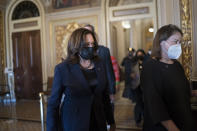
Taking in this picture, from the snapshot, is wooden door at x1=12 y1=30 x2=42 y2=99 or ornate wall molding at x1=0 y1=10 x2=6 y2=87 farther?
ornate wall molding at x1=0 y1=10 x2=6 y2=87

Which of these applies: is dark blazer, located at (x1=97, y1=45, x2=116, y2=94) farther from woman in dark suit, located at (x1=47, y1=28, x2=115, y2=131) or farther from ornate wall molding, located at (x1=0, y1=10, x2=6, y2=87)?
ornate wall molding, located at (x1=0, y1=10, x2=6, y2=87)

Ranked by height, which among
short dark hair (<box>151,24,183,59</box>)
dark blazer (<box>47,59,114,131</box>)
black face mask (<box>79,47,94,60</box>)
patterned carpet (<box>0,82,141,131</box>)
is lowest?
patterned carpet (<box>0,82,141,131</box>)

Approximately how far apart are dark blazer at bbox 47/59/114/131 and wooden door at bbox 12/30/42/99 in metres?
7.21

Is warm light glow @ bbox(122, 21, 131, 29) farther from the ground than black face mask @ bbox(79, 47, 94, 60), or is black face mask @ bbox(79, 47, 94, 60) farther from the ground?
warm light glow @ bbox(122, 21, 131, 29)

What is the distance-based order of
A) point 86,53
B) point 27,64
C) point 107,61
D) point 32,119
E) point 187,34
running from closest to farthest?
1. point 86,53
2. point 107,61
3. point 187,34
4. point 32,119
5. point 27,64

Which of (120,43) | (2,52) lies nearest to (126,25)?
(120,43)

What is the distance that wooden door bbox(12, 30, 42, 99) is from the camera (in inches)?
345

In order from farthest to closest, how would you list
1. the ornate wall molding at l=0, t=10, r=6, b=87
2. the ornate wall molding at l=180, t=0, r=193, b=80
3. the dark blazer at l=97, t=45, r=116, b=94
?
the ornate wall molding at l=0, t=10, r=6, b=87 < the ornate wall molding at l=180, t=0, r=193, b=80 < the dark blazer at l=97, t=45, r=116, b=94

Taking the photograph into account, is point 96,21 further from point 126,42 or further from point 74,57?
point 74,57

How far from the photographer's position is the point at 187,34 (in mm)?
3771

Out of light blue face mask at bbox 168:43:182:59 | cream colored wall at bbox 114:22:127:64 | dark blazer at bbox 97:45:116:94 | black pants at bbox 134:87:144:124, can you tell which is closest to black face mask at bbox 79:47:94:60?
light blue face mask at bbox 168:43:182:59

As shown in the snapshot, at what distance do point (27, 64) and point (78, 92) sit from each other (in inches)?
304

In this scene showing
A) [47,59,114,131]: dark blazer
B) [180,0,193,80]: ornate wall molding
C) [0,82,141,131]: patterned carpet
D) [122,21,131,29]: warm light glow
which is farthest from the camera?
[122,21,131,29]: warm light glow

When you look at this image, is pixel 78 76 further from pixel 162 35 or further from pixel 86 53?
pixel 162 35
